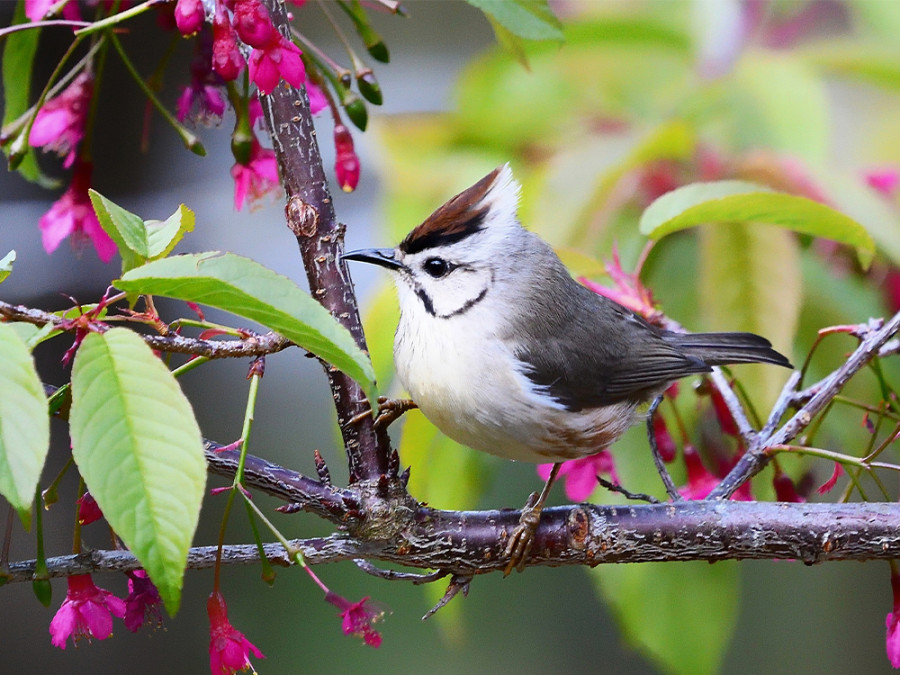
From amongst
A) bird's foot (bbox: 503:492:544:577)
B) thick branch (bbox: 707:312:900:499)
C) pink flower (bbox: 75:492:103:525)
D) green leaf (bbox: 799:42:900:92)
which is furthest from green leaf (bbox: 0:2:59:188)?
Answer: green leaf (bbox: 799:42:900:92)

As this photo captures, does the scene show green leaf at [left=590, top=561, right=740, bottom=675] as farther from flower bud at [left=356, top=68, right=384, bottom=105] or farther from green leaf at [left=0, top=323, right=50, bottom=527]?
green leaf at [left=0, top=323, right=50, bottom=527]

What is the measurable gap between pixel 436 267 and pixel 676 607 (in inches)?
20.2

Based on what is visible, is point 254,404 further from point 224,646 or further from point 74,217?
point 74,217

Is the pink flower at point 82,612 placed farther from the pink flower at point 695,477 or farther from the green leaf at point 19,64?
the pink flower at point 695,477

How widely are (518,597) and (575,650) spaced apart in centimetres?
25

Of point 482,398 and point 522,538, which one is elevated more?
point 482,398

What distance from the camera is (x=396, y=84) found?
7.79 ft

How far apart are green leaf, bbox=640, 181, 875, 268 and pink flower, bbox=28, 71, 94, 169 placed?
0.62m

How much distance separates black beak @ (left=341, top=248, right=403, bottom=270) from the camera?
3.42 feet

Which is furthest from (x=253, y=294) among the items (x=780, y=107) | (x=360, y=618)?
(x=780, y=107)

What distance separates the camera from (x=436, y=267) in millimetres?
1091

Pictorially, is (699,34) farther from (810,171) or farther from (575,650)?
(575,650)

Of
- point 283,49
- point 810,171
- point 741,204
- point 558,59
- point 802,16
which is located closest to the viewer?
point 283,49

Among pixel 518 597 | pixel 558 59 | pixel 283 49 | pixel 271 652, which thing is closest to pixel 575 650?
pixel 518 597
